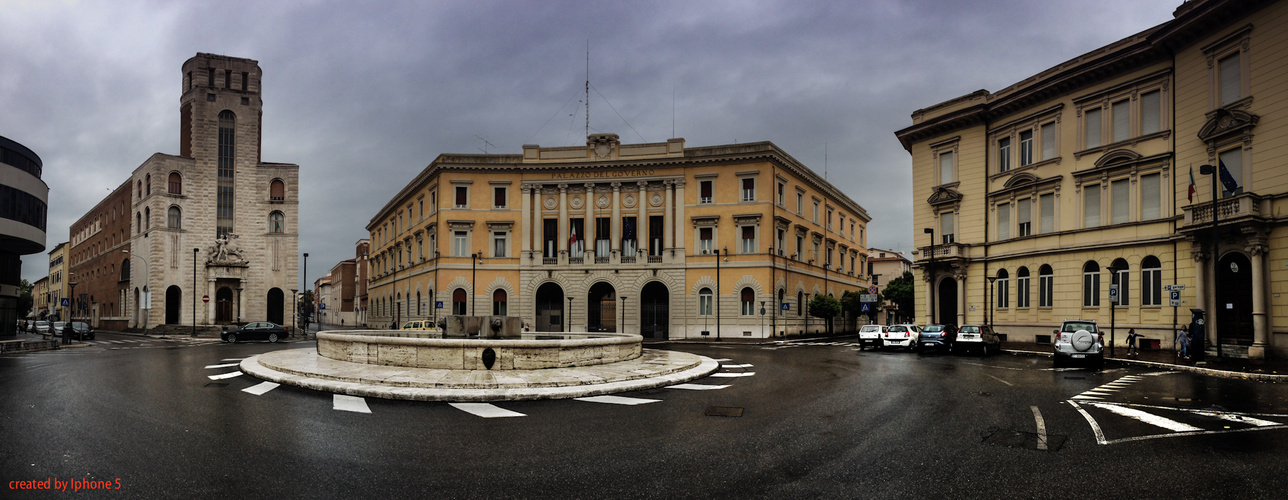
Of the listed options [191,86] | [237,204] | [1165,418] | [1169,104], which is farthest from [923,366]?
[191,86]

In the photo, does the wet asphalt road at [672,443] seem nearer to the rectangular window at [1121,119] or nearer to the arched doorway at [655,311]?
the rectangular window at [1121,119]

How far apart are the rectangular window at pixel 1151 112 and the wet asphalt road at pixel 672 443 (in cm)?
1870

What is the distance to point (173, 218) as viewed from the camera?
209 feet

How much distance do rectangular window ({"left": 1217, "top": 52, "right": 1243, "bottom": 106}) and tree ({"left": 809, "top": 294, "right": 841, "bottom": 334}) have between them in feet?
91.8

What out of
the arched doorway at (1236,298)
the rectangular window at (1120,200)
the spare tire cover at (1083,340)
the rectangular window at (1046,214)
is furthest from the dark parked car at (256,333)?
the arched doorway at (1236,298)

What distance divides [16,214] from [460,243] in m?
24.6

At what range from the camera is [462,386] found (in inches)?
525

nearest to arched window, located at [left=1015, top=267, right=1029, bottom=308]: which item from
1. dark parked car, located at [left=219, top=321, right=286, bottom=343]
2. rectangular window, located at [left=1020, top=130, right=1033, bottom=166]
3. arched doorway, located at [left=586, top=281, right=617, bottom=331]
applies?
rectangular window, located at [left=1020, top=130, right=1033, bottom=166]

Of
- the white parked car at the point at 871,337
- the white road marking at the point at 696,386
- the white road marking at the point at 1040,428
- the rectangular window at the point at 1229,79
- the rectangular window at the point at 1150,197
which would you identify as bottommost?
the white parked car at the point at 871,337

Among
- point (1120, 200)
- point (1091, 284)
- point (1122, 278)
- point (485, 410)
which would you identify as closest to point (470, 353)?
point (485, 410)

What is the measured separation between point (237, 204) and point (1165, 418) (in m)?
73.0

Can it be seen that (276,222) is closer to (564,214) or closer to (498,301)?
(498,301)

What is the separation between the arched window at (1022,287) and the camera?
110 feet

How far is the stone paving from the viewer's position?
12797mm
